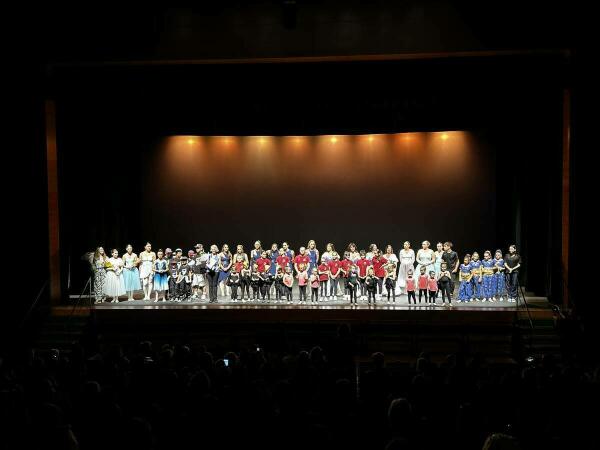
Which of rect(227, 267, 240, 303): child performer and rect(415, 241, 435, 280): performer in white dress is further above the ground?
rect(415, 241, 435, 280): performer in white dress

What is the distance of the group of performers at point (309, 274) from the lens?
554 inches

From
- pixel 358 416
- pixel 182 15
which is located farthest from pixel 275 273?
pixel 358 416

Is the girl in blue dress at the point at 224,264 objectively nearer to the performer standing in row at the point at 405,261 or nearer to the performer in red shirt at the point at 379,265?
the performer in red shirt at the point at 379,265

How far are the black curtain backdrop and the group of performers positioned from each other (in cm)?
135

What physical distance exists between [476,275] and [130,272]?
762cm

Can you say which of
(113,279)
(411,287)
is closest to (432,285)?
(411,287)

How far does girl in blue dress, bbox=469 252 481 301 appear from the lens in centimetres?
1405

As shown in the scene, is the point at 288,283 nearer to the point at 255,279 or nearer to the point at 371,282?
the point at 255,279

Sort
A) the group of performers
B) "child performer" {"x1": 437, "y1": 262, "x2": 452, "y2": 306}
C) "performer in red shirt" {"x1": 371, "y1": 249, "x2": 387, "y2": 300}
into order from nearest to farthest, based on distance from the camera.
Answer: "child performer" {"x1": 437, "y1": 262, "x2": 452, "y2": 306}
the group of performers
"performer in red shirt" {"x1": 371, "y1": 249, "x2": 387, "y2": 300}

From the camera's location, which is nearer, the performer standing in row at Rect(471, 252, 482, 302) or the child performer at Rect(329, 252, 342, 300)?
the performer standing in row at Rect(471, 252, 482, 302)

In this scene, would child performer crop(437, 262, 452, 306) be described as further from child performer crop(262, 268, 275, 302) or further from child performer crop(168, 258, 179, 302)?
child performer crop(168, 258, 179, 302)

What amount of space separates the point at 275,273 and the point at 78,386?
24.2 feet

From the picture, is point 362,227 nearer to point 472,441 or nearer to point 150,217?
point 150,217

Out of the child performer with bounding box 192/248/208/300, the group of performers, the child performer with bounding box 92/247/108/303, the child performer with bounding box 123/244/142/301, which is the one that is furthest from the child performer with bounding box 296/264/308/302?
the child performer with bounding box 92/247/108/303
